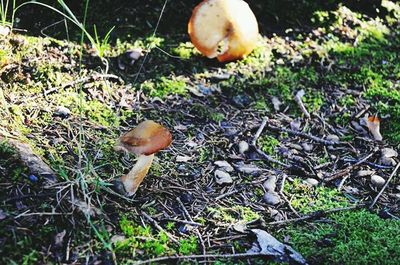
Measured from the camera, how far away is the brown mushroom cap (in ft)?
7.62

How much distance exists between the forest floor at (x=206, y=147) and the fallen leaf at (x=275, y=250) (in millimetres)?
40

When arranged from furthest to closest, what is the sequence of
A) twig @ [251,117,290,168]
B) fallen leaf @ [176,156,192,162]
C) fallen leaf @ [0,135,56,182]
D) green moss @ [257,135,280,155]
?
green moss @ [257,135,280,155], twig @ [251,117,290,168], fallen leaf @ [176,156,192,162], fallen leaf @ [0,135,56,182]

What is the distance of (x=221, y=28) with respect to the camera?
142 inches

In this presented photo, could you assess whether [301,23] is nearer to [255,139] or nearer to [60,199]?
[255,139]

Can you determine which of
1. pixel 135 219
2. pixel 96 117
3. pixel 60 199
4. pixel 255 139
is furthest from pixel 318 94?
pixel 60 199

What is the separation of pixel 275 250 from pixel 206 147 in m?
0.92

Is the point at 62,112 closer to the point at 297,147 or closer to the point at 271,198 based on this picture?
the point at 271,198

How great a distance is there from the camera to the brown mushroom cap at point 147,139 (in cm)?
232

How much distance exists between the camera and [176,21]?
13.4 ft

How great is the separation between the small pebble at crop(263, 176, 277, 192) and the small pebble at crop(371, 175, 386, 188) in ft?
1.94

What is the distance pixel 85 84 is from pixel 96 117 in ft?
1.12

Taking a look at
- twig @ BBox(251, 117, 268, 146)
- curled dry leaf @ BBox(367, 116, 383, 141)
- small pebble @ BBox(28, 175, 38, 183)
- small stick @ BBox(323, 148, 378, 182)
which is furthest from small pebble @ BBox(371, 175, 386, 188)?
small pebble @ BBox(28, 175, 38, 183)

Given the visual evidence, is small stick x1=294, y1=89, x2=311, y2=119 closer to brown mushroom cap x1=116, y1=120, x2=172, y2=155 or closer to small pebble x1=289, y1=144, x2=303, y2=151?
small pebble x1=289, y1=144, x2=303, y2=151

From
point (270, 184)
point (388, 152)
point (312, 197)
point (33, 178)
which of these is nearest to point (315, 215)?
point (312, 197)
